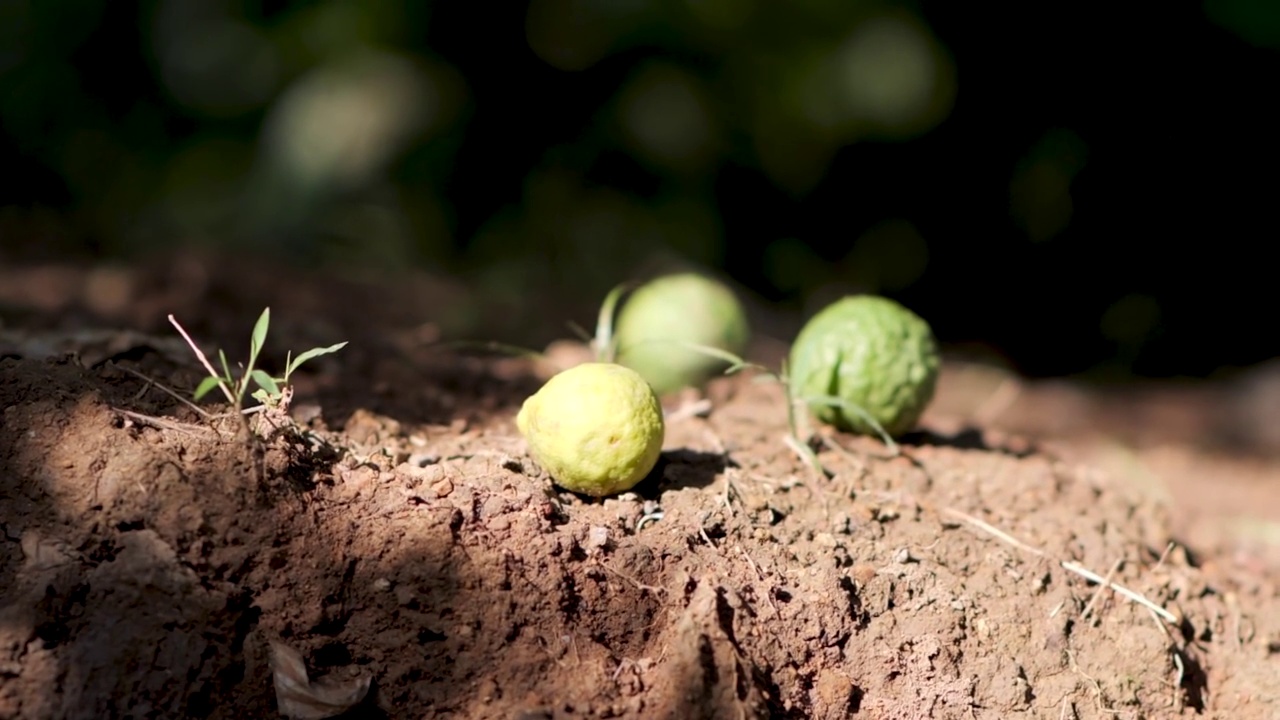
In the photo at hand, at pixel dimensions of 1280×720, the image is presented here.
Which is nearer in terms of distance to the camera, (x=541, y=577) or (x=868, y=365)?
(x=541, y=577)

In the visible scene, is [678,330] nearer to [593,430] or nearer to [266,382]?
[593,430]

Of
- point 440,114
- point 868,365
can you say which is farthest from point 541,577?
point 440,114

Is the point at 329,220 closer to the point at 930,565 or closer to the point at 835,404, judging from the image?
the point at 835,404

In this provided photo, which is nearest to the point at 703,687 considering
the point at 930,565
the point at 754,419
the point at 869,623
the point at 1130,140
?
the point at 869,623

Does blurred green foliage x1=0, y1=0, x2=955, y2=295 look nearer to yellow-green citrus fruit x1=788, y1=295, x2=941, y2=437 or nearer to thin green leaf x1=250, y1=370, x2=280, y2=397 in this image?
yellow-green citrus fruit x1=788, y1=295, x2=941, y2=437

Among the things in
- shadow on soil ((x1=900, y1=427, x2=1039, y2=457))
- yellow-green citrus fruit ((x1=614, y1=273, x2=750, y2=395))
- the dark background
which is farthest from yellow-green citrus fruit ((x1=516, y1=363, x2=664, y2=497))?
the dark background

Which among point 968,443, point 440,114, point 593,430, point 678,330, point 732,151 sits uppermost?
point 593,430

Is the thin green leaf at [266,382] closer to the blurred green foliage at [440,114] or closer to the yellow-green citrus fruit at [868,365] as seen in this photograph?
the yellow-green citrus fruit at [868,365]
